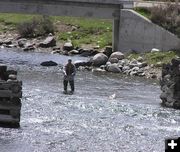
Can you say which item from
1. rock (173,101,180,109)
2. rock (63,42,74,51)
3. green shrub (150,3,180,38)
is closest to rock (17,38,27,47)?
rock (63,42,74,51)

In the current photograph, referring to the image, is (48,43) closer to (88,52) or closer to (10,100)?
(88,52)

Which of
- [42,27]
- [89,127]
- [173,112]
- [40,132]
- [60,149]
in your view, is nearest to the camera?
[60,149]

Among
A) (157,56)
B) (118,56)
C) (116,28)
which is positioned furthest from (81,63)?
(116,28)

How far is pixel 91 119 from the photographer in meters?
29.8

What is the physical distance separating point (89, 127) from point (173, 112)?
8227mm

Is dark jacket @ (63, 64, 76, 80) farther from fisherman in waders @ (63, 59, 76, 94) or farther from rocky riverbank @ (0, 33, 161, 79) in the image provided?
rocky riverbank @ (0, 33, 161, 79)

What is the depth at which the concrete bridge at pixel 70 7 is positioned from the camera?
68.0m

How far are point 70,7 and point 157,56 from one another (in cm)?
1267

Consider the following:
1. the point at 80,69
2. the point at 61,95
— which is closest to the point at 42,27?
the point at 80,69

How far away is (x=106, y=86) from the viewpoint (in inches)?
1854

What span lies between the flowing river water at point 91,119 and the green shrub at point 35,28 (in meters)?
38.5

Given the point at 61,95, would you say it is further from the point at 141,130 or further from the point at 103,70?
the point at 103,70

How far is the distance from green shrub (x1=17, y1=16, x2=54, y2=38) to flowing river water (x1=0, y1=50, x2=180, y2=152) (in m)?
38.5

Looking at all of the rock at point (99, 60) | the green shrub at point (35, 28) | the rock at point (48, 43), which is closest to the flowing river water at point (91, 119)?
the rock at point (99, 60)
